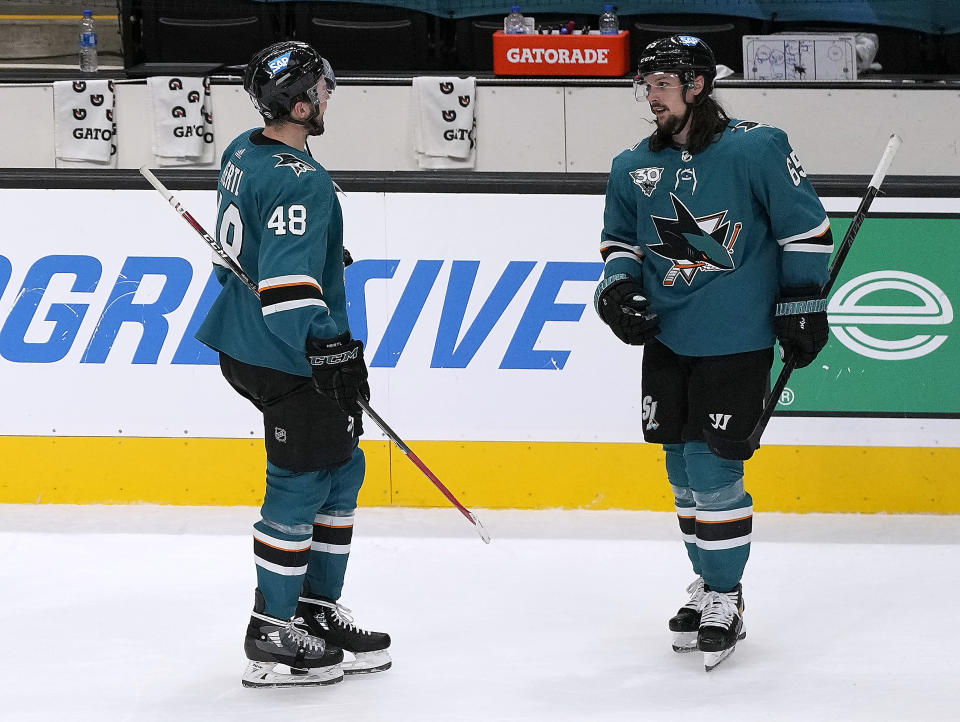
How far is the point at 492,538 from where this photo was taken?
384 centimetres

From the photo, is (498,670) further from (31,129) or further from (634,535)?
(31,129)

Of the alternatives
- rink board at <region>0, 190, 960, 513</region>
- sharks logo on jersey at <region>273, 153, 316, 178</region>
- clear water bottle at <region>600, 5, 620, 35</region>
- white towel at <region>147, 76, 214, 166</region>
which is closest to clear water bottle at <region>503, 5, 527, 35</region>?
clear water bottle at <region>600, 5, 620, 35</region>

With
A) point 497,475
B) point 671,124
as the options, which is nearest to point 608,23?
point 497,475

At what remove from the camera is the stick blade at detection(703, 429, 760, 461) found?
2.89 m

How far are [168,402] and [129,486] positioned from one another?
28 centimetres

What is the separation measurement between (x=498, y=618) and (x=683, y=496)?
1.75 ft

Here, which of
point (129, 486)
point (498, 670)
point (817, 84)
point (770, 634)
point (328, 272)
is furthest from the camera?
point (817, 84)

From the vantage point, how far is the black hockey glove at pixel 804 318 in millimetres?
2818

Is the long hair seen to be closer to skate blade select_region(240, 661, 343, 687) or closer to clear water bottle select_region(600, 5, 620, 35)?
skate blade select_region(240, 661, 343, 687)

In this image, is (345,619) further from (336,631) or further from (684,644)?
(684,644)

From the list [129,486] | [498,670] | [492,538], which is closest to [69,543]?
[129,486]

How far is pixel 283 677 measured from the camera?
112 inches

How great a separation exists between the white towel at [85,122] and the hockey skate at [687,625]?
148 inches

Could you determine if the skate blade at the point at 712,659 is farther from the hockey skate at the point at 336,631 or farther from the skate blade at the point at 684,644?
the hockey skate at the point at 336,631
